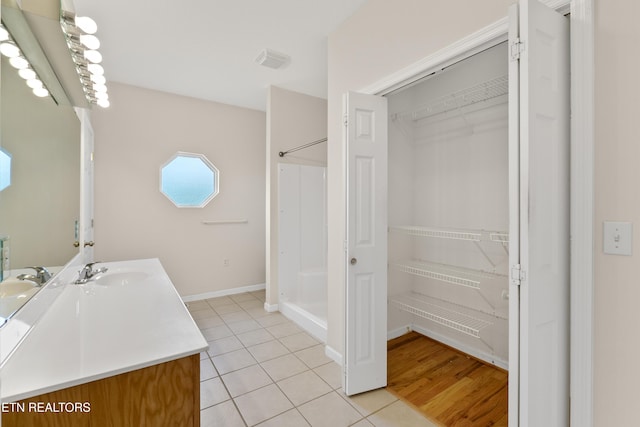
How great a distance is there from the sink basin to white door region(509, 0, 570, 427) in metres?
1.67

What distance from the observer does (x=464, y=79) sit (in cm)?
242

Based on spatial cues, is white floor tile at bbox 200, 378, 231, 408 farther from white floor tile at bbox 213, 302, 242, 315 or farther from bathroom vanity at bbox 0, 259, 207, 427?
white floor tile at bbox 213, 302, 242, 315

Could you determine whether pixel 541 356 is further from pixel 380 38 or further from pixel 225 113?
pixel 225 113

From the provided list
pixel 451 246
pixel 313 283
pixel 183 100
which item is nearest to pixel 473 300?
pixel 451 246

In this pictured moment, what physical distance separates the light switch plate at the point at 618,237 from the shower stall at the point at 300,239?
105 inches

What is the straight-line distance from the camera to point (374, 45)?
198 cm

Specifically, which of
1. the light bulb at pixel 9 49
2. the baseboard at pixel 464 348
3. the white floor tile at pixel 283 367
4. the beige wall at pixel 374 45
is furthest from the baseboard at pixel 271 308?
the light bulb at pixel 9 49

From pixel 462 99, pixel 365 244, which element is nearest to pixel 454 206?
pixel 462 99

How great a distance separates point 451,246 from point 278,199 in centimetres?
196

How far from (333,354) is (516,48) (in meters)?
2.28

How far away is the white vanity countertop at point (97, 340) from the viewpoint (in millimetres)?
802

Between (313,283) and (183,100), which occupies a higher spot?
(183,100)

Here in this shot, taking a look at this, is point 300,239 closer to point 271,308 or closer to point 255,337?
point 271,308

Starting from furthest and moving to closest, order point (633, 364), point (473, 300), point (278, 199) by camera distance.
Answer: point (278, 199)
point (473, 300)
point (633, 364)
